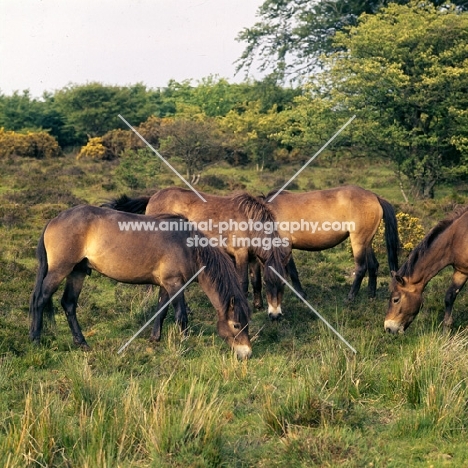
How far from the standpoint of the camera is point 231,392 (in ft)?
18.0

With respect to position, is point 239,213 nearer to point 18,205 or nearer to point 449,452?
point 449,452

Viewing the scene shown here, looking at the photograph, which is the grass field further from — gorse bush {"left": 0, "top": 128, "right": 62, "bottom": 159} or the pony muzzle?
gorse bush {"left": 0, "top": 128, "right": 62, "bottom": 159}

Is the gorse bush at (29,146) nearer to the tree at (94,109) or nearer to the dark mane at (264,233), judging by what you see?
the tree at (94,109)

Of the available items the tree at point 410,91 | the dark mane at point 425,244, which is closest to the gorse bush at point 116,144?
the tree at point 410,91

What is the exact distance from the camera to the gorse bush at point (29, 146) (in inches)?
1161

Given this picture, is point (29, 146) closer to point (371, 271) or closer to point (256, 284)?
point (256, 284)

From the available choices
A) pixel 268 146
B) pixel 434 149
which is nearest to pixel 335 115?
pixel 434 149

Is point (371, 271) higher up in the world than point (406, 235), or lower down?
lower down

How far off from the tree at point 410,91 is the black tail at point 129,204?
37.9 ft

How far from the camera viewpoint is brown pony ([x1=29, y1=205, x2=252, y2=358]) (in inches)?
279

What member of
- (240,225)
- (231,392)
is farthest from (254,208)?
(231,392)

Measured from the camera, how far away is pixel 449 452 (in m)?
4.30

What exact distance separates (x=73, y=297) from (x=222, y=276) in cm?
202

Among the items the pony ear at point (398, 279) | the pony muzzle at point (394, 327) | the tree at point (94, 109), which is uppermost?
the tree at point (94, 109)
